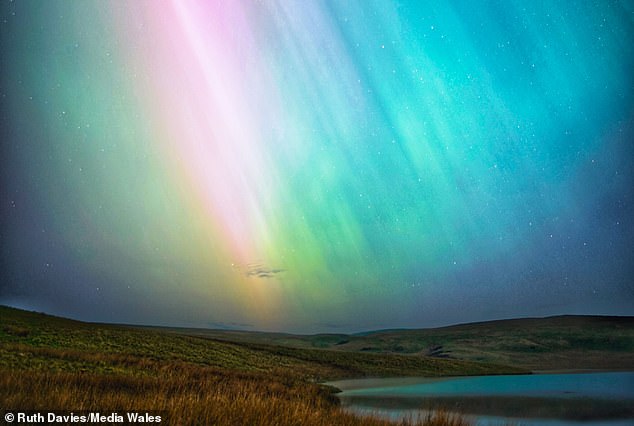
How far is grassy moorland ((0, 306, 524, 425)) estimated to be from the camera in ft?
32.8

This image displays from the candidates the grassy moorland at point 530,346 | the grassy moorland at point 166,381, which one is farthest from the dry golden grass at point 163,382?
the grassy moorland at point 530,346

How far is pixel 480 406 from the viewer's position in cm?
3016

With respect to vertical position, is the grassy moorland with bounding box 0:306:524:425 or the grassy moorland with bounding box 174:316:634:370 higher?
the grassy moorland with bounding box 0:306:524:425

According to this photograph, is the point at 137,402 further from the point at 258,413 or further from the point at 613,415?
the point at 613,415

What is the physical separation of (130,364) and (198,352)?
33.5 meters

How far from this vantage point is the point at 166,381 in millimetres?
17281

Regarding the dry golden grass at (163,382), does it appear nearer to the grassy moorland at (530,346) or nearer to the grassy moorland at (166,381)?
the grassy moorland at (166,381)

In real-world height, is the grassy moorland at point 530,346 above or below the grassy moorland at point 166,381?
below

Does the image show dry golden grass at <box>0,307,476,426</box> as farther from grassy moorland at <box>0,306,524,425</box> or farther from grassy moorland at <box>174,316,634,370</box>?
grassy moorland at <box>174,316,634,370</box>

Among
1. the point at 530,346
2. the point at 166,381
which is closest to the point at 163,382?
the point at 166,381

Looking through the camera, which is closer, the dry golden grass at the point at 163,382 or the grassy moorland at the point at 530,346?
the dry golden grass at the point at 163,382

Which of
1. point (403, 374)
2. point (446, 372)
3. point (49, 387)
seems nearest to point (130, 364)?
point (49, 387)

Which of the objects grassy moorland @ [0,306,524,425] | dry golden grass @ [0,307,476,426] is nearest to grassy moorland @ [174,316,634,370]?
grassy moorland @ [0,306,524,425]

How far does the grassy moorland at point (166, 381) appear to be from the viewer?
32.8 feet
